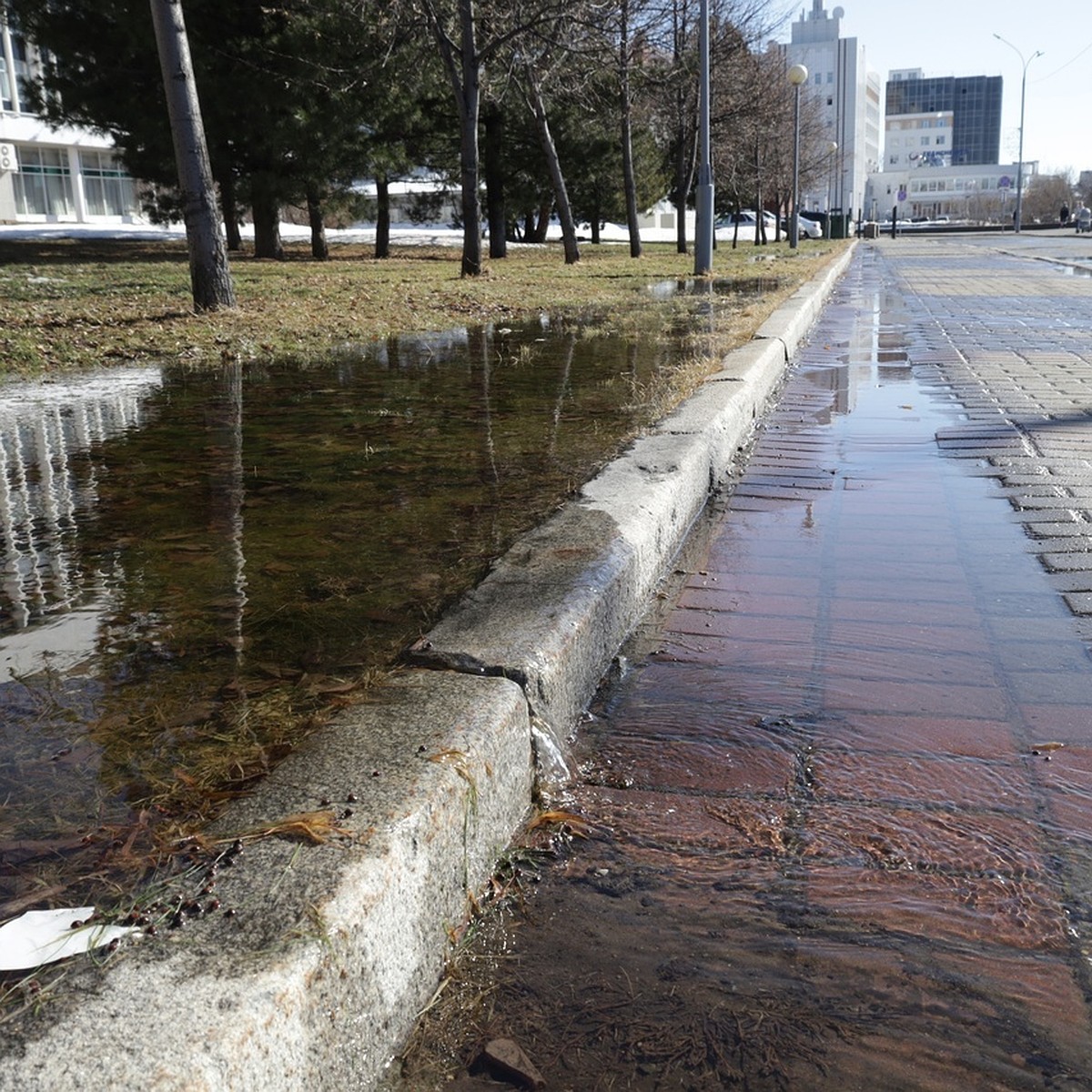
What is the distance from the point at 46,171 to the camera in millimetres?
44438

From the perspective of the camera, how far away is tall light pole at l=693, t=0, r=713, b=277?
17875 millimetres

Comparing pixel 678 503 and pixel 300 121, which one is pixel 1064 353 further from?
pixel 300 121

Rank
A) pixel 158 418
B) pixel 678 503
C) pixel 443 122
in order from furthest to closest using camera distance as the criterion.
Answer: pixel 443 122 < pixel 158 418 < pixel 678 503

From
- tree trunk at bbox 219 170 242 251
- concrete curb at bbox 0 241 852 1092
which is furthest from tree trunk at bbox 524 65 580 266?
concrete curb at bbox 0 241 852 1092

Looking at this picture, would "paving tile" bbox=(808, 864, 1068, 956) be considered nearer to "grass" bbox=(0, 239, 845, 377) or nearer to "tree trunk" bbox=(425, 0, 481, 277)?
"grass" bbox=(0, 239, 845, 377)

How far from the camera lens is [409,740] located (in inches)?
80.5

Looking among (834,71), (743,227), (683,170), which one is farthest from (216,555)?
(834,71)

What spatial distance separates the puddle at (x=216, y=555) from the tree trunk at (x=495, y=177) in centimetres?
2290

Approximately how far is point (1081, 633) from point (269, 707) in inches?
89.2

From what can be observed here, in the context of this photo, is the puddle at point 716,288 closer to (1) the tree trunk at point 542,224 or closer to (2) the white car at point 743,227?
(1) the tree trunk at point 542,224

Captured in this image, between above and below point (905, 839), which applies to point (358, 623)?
above

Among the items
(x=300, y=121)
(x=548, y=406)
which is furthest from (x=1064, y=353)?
(x=300, y=121)

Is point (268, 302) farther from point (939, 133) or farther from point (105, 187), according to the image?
point (939, 133)

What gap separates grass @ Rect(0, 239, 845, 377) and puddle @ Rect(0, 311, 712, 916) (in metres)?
1.99
